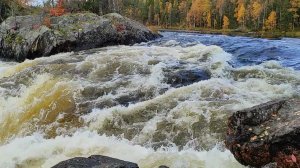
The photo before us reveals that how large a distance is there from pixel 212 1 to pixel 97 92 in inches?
4199

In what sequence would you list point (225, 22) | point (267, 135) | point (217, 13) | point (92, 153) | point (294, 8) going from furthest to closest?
1. point (217, 13)
2. point (225, 22)
3. point (294, 8)
4. point (92, 153)
5. point (267, 135)

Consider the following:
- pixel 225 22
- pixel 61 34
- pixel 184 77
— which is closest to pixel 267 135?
pixel 184 77

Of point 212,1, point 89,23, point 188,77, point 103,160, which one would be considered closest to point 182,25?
point 212,1

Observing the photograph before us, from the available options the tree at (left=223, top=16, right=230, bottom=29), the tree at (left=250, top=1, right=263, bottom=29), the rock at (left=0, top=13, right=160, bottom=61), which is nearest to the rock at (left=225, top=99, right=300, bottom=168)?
the rock at (left=0, top=13, right=160, bottom=61)

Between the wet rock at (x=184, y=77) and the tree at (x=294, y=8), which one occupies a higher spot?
the tree at (x=294, y=8)

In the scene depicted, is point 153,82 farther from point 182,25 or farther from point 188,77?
point 182,25

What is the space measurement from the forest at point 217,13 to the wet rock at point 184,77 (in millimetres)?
25255

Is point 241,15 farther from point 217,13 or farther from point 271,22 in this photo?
point 217,13

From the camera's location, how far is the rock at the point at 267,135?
5910 millimetres

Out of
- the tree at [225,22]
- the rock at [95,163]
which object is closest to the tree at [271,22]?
the tree at [225,22]

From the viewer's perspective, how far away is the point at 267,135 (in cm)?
632

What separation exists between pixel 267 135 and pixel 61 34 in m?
19.6

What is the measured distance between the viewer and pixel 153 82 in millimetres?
13883

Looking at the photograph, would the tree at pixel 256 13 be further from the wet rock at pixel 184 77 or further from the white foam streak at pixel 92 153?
the white foam streak at pixel 92 153
